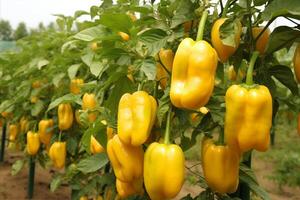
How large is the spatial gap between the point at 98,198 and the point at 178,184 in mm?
1566

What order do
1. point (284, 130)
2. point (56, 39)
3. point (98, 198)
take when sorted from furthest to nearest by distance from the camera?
point (284, 130) → point (56, 39) → point (98, 198)

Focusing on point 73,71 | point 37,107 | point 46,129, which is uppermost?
point 73,71

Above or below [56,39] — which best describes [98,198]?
below

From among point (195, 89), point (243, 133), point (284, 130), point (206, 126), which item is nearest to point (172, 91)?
point (195, 89)

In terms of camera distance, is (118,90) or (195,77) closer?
(195,77)

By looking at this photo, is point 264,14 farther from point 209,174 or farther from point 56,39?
point 56,39

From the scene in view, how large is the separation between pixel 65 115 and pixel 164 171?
1.87 metres

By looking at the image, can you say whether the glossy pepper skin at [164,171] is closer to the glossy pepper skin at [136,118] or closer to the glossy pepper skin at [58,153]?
the glossy pepper skin at [136,118]

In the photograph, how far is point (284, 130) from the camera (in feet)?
32.4

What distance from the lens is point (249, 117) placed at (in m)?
1.14

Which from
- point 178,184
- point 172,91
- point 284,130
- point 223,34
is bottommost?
point 284,130

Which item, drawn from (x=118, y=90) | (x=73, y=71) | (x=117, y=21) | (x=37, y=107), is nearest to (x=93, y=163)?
(x=118, y=90)

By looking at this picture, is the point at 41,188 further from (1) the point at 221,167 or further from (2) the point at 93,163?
(1) the point at 221,167

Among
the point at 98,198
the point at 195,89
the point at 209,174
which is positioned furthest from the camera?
the point at 98,198
